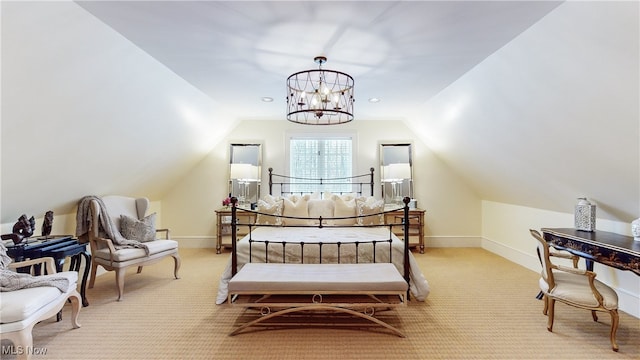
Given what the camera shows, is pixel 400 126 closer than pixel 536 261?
No

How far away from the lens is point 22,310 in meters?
2.01

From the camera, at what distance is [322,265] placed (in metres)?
3.01

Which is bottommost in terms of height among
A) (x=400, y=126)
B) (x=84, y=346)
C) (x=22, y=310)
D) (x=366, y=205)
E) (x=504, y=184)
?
(x=84, y=346)

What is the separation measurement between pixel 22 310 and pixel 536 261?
556 centimetres

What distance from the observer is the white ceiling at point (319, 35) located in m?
2.21

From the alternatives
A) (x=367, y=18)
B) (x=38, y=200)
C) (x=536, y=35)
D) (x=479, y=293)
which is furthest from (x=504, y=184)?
(x=38, y=200)

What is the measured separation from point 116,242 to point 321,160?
3549mm

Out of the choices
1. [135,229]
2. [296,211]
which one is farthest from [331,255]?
[135,229]

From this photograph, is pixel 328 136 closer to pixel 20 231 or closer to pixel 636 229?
pixel 636 229

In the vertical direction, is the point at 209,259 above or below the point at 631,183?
below

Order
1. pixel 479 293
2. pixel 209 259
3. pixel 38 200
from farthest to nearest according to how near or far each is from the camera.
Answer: pixel 209 259
pixel 479 293
pixel 38 200

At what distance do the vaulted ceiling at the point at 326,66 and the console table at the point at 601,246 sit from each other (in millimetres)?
409

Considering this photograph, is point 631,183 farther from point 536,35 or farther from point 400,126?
point 400,126

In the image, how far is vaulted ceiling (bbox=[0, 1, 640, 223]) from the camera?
7.02 feet
